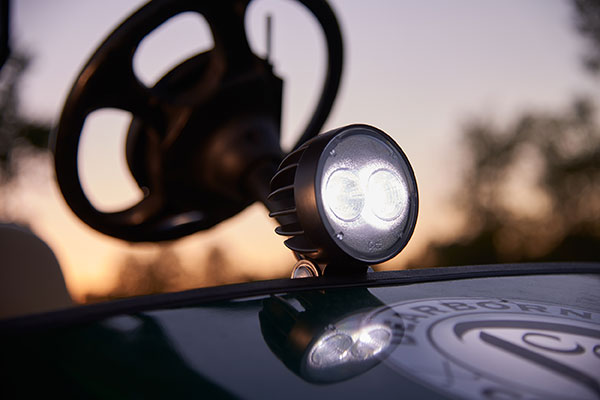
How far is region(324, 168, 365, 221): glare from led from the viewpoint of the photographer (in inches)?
33.9

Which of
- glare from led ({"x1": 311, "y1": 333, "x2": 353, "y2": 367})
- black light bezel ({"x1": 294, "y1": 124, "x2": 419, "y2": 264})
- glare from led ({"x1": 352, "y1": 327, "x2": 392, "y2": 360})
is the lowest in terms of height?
glare from led ({"x1": 311, "y1": 333, "x2": 353, "y2": 367})

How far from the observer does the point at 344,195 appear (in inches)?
34.5

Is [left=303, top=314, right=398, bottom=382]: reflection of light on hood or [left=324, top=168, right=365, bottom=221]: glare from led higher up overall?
[left=324, top=168, right=365, bottom=221]: glare from led

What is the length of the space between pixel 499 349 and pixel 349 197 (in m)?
0.35

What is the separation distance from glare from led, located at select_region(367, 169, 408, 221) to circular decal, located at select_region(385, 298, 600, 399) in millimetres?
175

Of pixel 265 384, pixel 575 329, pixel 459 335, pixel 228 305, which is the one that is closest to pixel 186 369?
pixel 265 384

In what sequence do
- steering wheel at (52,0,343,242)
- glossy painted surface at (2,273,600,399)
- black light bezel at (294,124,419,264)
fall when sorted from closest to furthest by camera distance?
glossy painted surface at (2,273,600,399) < black light bezel at (294,124,419,264) < steering wheel at (52,0,343,242)

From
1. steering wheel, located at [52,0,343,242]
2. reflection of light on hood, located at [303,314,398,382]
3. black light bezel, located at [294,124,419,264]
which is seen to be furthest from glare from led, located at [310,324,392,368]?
steering wheel, located at [52,0,343,242]

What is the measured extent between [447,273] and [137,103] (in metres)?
0.90

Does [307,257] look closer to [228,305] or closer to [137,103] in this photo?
[228,305]

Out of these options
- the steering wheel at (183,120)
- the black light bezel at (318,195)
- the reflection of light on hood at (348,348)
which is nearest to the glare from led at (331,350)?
the reflection of light on hood at (348,348)

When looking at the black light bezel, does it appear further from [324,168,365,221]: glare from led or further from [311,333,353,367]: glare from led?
[311,333,353,367]: glare from led

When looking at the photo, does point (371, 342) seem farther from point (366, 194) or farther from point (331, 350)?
point (366, 194)

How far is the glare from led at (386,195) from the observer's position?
90 centimetres
